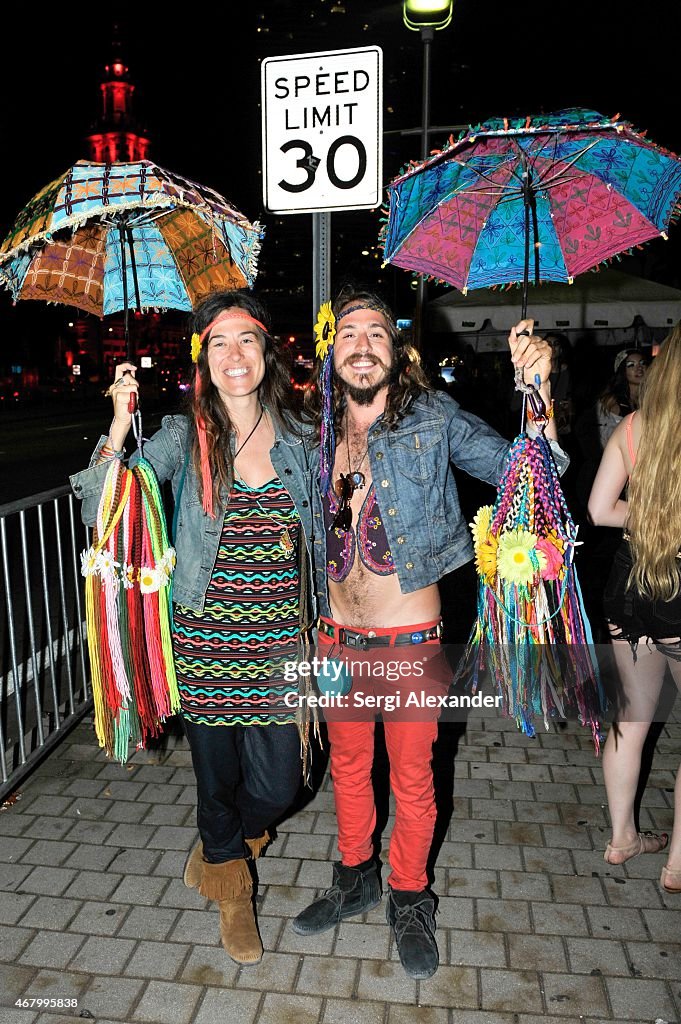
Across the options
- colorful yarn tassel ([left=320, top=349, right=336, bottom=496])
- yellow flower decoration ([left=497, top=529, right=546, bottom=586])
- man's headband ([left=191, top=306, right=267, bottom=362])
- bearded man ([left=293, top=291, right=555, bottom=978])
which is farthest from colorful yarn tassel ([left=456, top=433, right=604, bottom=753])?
man's headband ([left=191, top=306, right=267, bottom=362])

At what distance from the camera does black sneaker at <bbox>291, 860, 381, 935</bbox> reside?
9.65 feet

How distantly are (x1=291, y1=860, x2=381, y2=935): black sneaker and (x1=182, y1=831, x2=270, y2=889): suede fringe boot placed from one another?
1.17 feet

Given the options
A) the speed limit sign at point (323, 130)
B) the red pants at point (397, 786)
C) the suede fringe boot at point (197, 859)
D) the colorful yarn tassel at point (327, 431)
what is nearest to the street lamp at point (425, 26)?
the speed limit sign at point (323, 130)

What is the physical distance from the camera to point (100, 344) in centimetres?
7512

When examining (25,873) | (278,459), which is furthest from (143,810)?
(278,459)

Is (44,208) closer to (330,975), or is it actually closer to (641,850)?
(330,975)

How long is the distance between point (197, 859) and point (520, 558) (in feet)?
5.95

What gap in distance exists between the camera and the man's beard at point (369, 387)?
2.82 m

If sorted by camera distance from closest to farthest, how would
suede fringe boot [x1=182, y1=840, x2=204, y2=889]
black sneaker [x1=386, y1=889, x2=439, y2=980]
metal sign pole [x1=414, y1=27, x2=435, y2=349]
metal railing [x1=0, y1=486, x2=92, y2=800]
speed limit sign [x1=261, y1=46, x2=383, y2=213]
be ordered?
black sneaker [x1=386, y1=889, x2=439, y2=980] → suede fringe boot [x1=182, y1=840, x2=204, y2=889] → speed limit sign [x1=261, y1=46, x2=383, y2=213] → metal railing [x1=0, y1=486, x2=92, y2=800] → metal sign pole [x1=414, y1=27, x2=435, y2=349]

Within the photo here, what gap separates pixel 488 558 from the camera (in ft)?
9.27

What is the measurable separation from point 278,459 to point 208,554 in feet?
1.40

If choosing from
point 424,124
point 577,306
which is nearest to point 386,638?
point 424,124

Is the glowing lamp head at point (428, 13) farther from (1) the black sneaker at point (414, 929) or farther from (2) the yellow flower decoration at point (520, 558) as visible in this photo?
(1) the black sneaker at point (414, 929)

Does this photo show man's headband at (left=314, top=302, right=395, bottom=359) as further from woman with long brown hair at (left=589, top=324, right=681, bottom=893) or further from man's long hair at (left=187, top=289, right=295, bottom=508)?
woman with long brown hair at (left=589, top=324, right=681, bottom=893)
